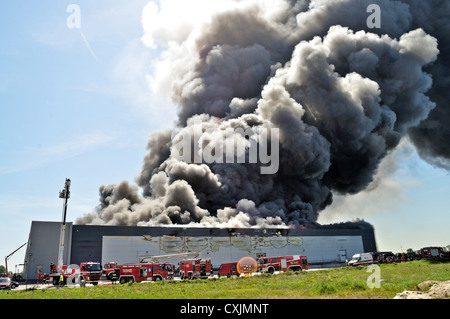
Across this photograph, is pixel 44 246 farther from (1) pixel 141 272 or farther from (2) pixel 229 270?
(2) pixel 229 270

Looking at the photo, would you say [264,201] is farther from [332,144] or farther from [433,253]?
[433,253]

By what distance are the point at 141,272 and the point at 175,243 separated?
656 inches

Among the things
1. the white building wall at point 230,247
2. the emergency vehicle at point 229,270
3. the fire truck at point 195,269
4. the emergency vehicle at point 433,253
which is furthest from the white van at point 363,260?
the fire truck at point 195,269

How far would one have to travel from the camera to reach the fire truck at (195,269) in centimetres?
3697

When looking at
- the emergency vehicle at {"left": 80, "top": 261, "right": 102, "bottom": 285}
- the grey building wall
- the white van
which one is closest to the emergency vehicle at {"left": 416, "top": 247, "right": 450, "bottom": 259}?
the white van

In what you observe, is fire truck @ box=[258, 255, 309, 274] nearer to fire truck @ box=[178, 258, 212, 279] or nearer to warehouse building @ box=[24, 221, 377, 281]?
fire truck @ box=[178, 258, 212, 279]

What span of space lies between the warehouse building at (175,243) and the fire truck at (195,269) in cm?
1133

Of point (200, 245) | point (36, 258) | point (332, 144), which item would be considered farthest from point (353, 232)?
point (36, 258)

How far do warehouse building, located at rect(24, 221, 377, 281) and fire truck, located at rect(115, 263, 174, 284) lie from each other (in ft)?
42.0

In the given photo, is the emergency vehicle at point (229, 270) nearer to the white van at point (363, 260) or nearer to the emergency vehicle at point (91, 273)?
the emergency vehicle at point (91, 273)

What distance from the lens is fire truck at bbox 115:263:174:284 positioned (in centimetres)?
3378
